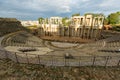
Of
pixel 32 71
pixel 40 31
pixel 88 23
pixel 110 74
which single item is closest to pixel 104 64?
pixel 110 74

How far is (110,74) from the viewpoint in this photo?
10.9 metres

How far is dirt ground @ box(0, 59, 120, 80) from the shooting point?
10.2 meters

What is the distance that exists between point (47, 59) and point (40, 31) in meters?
39.1

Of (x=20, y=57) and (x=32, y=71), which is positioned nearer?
(x=32, y=71)

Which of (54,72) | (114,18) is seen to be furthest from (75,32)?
(54,72)

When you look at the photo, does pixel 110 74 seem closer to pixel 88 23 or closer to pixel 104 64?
pixel 104 64

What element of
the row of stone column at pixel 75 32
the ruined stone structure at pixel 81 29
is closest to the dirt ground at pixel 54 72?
the ruined stone structure at pixel 81 29

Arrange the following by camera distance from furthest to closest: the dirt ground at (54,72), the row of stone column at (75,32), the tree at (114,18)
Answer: the tree at (114,18) → the row of stone column at (75,32) → the dirt ground at (54,72)

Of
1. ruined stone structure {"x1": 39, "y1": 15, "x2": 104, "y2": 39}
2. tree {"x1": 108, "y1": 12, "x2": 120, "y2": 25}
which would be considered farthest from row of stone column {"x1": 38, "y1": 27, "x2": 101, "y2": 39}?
tree {"x1": 108, "y1": 12, "x2": 120, "y2": 25}

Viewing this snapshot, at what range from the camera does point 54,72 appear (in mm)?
11023

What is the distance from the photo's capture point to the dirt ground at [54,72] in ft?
33.5

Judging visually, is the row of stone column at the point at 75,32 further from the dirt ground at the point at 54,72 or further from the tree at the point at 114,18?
the dirt ground at the point at 54,72

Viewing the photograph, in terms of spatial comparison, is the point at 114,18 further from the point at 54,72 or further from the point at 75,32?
the point at 54,72

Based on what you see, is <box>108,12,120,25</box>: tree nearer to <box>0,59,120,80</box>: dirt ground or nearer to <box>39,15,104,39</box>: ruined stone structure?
<box>39,15,104,39</box>: ruined stone structure
